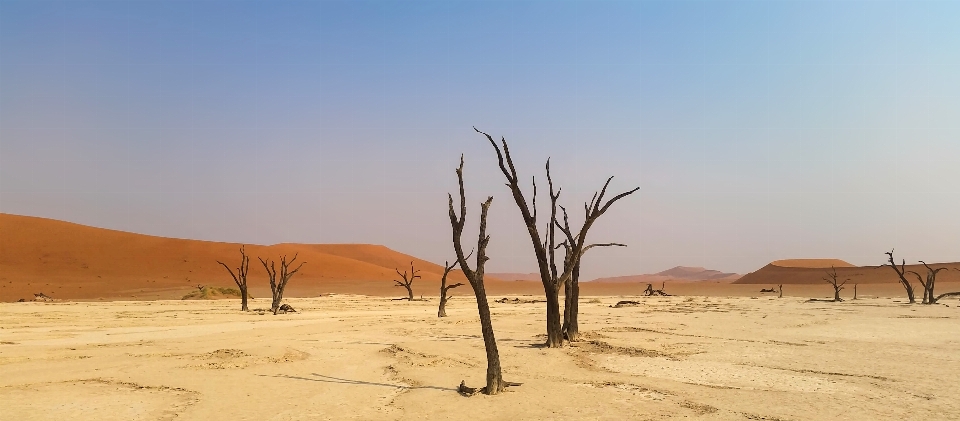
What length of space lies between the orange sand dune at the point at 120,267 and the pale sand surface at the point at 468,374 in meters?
38.6

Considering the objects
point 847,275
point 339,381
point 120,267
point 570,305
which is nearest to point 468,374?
point 339,381

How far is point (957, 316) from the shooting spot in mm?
25453

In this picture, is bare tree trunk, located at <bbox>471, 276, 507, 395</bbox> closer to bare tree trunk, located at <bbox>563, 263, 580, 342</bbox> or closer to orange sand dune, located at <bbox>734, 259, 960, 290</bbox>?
bare tree trunk, located at <bbox>563, 263, 580, 342</bbox>

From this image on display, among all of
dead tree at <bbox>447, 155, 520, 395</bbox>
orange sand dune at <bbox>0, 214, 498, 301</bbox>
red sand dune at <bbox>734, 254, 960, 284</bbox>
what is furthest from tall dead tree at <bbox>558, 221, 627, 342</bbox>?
red sand dune at <bbox>734, 254, 960, 284</bbox>

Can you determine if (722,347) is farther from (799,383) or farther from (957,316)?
(957,316)

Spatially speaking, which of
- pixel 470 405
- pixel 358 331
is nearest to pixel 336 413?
pixel 470 405

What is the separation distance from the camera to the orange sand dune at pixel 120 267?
183 feet

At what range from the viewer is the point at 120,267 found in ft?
244

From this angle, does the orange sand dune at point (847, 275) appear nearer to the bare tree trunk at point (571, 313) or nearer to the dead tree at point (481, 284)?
the bare tree trunk at point (571, 313)

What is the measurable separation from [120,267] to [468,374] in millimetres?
75956

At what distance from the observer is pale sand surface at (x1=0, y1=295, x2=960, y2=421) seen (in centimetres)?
841

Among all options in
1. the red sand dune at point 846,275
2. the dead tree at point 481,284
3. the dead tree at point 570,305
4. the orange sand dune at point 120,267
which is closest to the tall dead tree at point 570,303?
the dead tree at point 570,305

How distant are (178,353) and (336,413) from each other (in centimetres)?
794

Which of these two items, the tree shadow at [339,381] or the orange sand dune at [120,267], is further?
the orange sand dune at [120,267]
